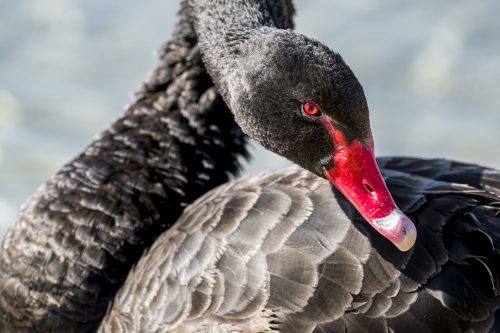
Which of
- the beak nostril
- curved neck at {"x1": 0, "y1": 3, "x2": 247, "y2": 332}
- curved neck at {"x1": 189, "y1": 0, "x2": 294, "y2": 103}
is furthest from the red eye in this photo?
curved neck at {"x1": 0, "y1": 3, "x2": 247, "y2": 332}

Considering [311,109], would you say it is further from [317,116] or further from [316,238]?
[316,238]

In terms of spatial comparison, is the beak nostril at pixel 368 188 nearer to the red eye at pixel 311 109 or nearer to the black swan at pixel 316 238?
the black swan at pixel 316 238

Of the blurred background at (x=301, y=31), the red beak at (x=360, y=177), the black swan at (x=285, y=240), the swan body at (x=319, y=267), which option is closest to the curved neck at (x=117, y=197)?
the black swan at (x=285, y=240)

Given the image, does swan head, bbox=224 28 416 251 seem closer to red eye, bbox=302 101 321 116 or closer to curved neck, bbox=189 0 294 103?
red eye, bbox=302 101 321 116

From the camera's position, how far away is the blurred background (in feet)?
24.2

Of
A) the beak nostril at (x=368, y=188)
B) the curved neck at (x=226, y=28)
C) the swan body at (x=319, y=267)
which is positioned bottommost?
the swan body at (x=319, y=267)

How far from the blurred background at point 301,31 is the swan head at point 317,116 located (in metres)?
3.97

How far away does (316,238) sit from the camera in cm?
346

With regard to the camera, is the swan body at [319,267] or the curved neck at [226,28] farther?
the curved neck at [226,28]

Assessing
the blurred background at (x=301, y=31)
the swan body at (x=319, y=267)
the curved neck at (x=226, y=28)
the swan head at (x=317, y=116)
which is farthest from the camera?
the blurred background at (x=301, y=31)

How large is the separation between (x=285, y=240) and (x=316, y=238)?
109 millimetres

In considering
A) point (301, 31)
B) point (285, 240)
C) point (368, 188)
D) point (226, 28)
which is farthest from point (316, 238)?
point (301, 31)

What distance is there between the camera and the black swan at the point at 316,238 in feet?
10.6

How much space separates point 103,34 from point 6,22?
2.93ft
